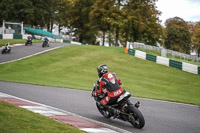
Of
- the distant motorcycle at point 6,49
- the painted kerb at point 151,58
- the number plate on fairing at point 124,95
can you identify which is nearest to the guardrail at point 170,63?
the painted kerb at point 151,58

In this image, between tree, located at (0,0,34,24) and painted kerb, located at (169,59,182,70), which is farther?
tree, located at (0,0,34,24)

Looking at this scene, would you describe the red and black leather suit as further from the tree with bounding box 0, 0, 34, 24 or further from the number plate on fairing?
the tree with bounding box 0, 0, 34, 24

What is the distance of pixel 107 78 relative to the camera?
8.51 metres

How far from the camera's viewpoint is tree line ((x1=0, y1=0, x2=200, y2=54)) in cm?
5509

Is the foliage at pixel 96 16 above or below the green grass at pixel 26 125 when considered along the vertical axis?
above

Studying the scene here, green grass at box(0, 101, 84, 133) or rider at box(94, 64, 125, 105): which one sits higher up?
rider at box(94, 64, 125, 105)

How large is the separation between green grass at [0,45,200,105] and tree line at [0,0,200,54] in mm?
20106

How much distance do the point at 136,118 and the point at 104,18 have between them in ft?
162

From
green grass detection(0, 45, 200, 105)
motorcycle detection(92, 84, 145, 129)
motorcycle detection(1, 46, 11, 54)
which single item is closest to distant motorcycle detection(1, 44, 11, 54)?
motorcycle detection(1, 46, 11, 54)

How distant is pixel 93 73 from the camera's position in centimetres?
2512

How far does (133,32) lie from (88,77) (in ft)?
117

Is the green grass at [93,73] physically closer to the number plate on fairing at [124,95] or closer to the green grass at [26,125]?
the number plate on fairing at [124,95]

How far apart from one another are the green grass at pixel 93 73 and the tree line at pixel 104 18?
20106 millimetres

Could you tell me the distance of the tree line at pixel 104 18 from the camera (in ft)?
181
